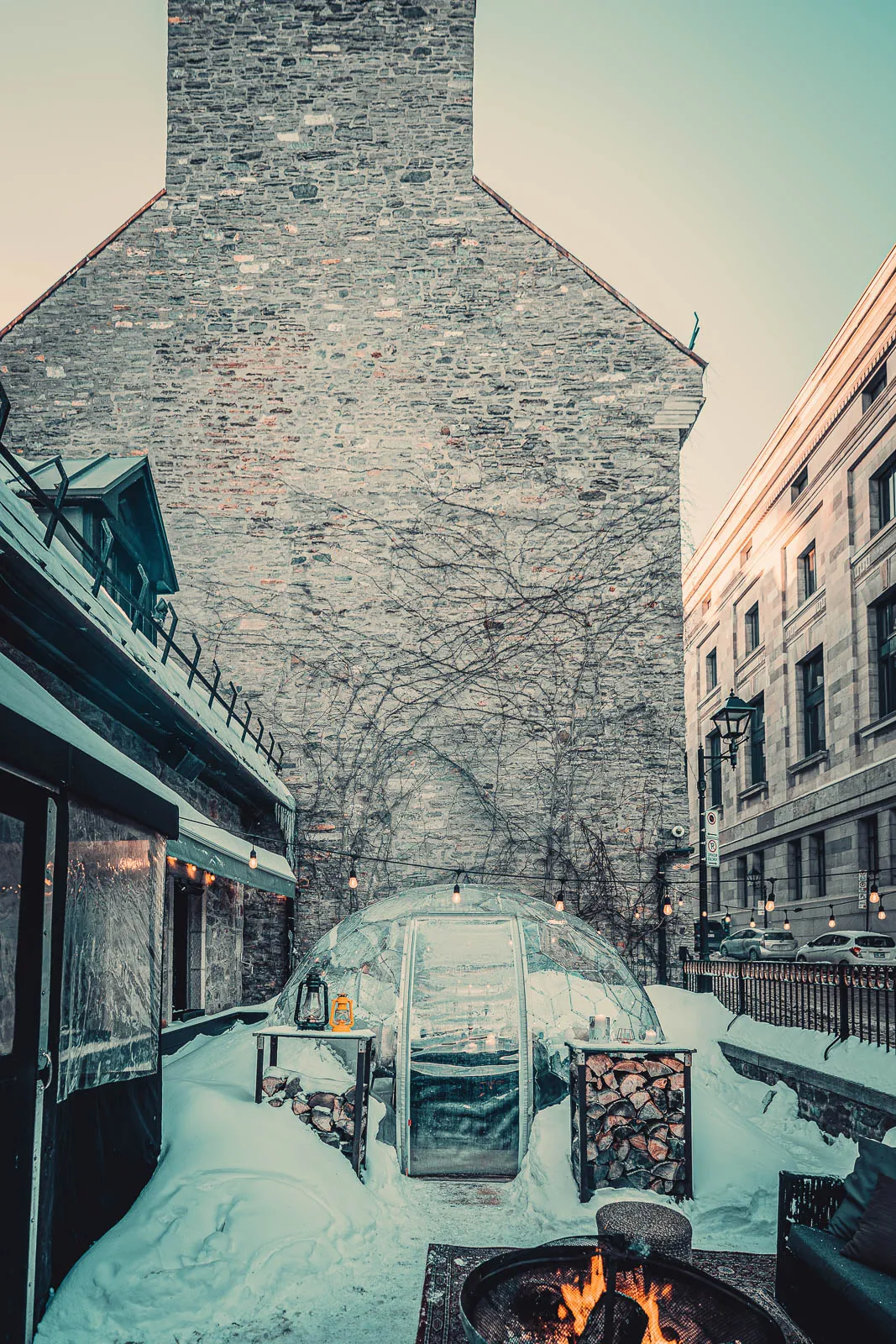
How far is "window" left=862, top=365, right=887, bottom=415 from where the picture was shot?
26964 millimetres

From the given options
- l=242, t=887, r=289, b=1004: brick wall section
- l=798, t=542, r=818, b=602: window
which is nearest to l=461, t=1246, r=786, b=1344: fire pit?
l=242, t=887, r=289, b=1004: brick wall section

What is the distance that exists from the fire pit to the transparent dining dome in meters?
3.82

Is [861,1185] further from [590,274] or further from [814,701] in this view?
[814,701]

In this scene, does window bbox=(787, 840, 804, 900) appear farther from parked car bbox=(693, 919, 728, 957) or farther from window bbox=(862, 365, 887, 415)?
window bbox=(862, 365, 887, 415)

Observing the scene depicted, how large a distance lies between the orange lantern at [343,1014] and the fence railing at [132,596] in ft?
11.1

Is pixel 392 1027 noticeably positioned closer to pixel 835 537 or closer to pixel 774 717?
pixel 835 537

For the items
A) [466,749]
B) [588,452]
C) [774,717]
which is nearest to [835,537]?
[774,717]

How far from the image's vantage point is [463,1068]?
8484 mm

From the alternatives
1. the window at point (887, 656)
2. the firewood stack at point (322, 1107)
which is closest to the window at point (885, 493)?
the window at point (887, 656)

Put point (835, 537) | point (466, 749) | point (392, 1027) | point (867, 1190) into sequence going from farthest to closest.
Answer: point (835, 537)
point (466, 749)
point (392, 1027)
point (867, 1190)

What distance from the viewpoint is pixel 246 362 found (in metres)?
17.5

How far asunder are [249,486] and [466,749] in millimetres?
5486

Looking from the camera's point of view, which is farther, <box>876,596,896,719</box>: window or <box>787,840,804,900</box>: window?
<box>787,840,804,900</box>: window

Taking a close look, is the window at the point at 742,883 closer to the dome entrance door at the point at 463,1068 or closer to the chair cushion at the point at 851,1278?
the dome entrance door at the point at 463,1068
